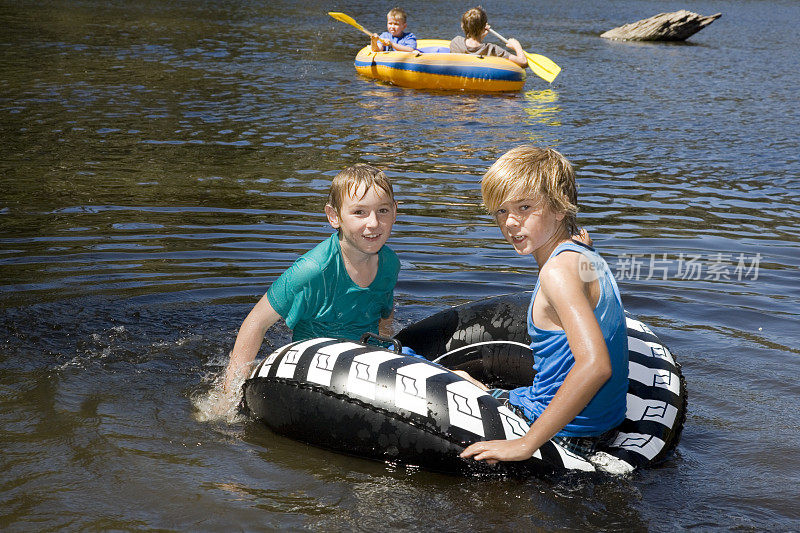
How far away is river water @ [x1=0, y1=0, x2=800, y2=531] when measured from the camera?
12.9 feet

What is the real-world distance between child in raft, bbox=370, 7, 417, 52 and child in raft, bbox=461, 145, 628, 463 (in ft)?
46.8

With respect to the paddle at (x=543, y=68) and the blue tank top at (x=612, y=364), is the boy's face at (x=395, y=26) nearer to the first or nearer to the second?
the paddle at (x=543, y=68)

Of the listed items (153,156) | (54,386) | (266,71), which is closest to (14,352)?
(54,386)

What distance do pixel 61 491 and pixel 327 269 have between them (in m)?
1.65

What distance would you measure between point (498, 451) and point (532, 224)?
0.99 meters

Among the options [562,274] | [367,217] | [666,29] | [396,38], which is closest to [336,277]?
[367,217]

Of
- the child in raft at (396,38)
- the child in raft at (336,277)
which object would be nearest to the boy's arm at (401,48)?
the child in raft at (396,38)

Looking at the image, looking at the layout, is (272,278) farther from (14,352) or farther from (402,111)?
(402,111)

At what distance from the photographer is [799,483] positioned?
4.14m

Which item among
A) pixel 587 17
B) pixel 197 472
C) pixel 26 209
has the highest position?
pixel 587 17

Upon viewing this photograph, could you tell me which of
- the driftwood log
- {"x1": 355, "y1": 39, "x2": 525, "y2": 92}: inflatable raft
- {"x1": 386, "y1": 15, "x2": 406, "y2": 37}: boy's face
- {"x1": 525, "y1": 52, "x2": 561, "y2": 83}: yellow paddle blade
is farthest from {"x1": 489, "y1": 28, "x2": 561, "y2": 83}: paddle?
the driftwood log

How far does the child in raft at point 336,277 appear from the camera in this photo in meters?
4.57

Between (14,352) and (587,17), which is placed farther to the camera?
(587,17)

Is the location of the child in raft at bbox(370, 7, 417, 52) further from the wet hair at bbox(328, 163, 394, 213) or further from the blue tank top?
the blue tank top
